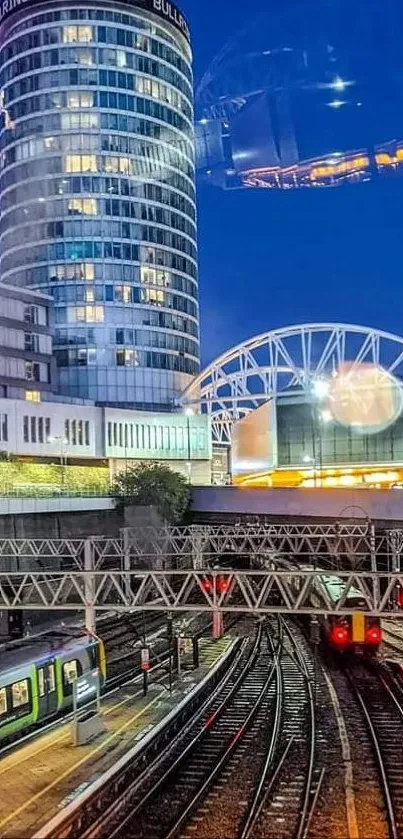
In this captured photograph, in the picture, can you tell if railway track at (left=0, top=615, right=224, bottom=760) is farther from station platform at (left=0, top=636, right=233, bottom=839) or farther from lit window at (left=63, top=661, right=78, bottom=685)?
lit window at (left=63, top=661, right=78, bottom=685)

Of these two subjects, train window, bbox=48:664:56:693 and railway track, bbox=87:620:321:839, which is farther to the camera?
train window, bbox=48:664:56:693

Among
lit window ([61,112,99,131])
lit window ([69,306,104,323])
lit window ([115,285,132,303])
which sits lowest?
lit window ([69,306,104,323])

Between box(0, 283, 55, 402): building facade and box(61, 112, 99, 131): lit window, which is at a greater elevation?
box(61, 112, 99, 131): lit window

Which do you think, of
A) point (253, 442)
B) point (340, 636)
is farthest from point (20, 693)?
point (253, 442)

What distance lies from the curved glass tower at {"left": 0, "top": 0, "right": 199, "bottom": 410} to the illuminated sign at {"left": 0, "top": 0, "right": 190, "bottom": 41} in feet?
1.34

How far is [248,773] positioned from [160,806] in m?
3.31

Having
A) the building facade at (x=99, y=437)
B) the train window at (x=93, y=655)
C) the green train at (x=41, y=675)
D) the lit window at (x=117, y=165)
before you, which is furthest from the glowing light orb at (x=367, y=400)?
the green train at (x=41, y=675)

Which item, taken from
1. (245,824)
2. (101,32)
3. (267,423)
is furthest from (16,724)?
(101,32)

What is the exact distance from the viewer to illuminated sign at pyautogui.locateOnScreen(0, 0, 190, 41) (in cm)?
11625

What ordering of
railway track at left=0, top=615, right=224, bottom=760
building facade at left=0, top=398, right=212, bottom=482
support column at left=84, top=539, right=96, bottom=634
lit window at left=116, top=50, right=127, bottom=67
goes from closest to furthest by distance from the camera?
railway track at left=0, top=615, right=224, bottom=760 → support column at left=84, top=539, right=96, bottom=634 → building facade at left=0, top=398, right=212, bottom=482 → lit window at left=116, top=50, right=127, bottom=67

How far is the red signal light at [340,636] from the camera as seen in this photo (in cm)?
3600

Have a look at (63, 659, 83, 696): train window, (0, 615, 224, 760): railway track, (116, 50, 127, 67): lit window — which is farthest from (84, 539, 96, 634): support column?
(116, 50, 127, 67): lit window

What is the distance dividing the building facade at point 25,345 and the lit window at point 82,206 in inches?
1162

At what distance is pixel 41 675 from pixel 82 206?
314ft
